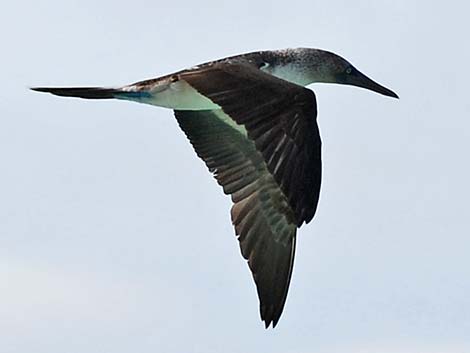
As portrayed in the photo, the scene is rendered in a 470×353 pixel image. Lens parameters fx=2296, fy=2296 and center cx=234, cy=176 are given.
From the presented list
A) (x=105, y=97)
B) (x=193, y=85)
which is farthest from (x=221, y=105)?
(x=105, y=97)

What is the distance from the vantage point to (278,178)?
2414 centimetres

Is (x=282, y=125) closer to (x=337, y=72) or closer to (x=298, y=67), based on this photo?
(x=298, y=67)

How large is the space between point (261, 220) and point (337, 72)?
3129mm

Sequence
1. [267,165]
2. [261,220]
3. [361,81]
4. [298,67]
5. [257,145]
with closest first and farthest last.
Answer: [257,145] < [267,165] < [261,220] < [298,67] < [361,81]

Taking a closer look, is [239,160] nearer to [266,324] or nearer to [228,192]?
[228,192]

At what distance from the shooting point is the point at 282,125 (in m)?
23.8

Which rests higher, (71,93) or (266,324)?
(71,93)

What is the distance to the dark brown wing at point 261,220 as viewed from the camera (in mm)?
24844

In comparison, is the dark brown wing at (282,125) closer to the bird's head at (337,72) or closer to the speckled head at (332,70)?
the speckled head at (332,70)

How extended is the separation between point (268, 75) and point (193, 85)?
0.81 meters

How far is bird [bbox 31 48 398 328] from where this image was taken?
78.2 feet

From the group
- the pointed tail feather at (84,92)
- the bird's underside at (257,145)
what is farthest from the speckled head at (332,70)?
the pointed tail feather at (84,92)

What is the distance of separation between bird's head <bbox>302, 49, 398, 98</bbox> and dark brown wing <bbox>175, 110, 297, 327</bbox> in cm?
127

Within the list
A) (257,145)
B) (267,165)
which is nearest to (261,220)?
(267,165)
